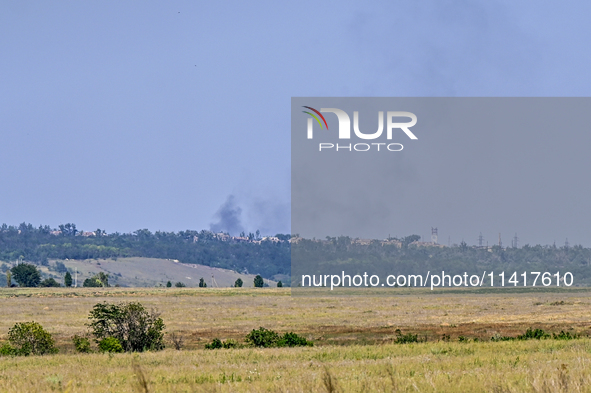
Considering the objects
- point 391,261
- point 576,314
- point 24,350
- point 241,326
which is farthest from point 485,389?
point 391,261

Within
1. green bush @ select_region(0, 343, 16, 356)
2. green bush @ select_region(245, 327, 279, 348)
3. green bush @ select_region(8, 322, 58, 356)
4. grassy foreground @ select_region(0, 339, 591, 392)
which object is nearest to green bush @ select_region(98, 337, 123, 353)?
green bush @ select_region(8, 322, 58, 356)

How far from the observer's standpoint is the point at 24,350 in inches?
1211

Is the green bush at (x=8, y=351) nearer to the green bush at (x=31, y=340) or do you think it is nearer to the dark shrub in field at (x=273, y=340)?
the green bush at (x=31, y=340)

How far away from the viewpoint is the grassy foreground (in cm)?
1174

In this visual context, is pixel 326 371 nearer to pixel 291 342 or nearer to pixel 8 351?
pixel 291 342

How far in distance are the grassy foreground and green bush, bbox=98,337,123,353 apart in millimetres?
5862

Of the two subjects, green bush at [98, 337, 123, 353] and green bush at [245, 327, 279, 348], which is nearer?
green bush at [98, 337, 123, 353]

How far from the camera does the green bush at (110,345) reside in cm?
3130

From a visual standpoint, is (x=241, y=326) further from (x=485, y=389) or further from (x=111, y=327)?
(x=485, y=389)

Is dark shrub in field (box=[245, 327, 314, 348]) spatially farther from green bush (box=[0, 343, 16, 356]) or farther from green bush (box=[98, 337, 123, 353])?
green bush (box=[0, 343, 16, 356])

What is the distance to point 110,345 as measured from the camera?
3150cm

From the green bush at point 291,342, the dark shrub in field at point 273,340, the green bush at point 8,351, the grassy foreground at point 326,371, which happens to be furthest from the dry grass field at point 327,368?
the green bush at point 8,351

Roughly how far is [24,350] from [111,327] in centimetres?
410

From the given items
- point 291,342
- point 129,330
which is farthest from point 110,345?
point 291,342
